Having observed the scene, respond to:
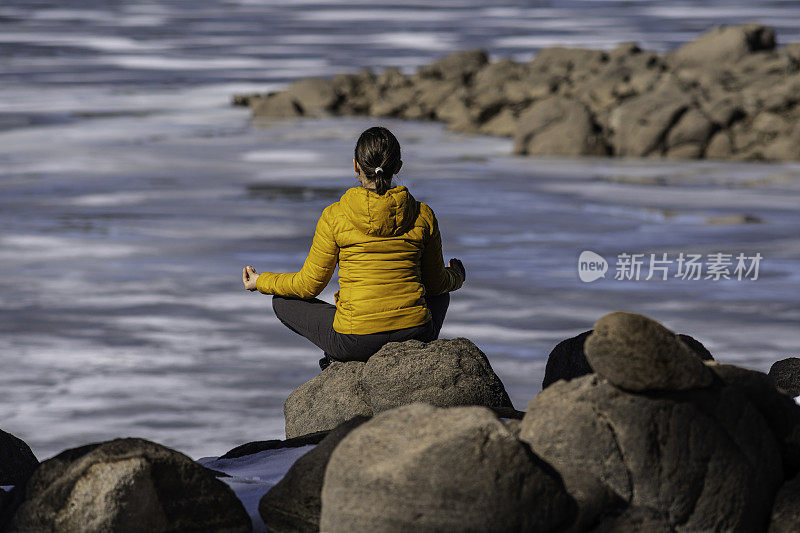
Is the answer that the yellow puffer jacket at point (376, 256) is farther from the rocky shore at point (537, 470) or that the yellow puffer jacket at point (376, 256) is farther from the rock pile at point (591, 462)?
the rock pile at point (591, 462)

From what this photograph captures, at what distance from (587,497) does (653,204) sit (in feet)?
27.8

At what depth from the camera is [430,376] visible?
13.8ft

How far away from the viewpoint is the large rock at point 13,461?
13.2 feet

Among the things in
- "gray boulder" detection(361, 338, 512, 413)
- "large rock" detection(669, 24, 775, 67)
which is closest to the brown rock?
"large rock" detection(669, 24, 775, 67)

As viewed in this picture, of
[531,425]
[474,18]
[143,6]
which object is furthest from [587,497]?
[143,6]

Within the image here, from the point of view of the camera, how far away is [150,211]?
35.9 feet

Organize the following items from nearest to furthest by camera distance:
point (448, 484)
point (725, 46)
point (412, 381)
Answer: point (448, 484)
point (412, 381)
point (725, 46)

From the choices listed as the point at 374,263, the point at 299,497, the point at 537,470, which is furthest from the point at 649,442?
the point at 374,263

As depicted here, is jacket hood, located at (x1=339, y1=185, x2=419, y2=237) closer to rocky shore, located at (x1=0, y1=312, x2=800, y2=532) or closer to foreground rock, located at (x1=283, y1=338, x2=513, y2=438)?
foreground rock, located at (x1=283, y1=338, x2=513, y2=438)

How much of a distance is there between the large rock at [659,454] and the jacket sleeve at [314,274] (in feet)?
4.47

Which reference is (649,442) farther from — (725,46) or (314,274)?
(725,46)

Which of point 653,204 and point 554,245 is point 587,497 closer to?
point 554,245

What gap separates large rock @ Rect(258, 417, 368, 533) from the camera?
3240 millimetres

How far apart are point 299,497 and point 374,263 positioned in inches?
47.2
